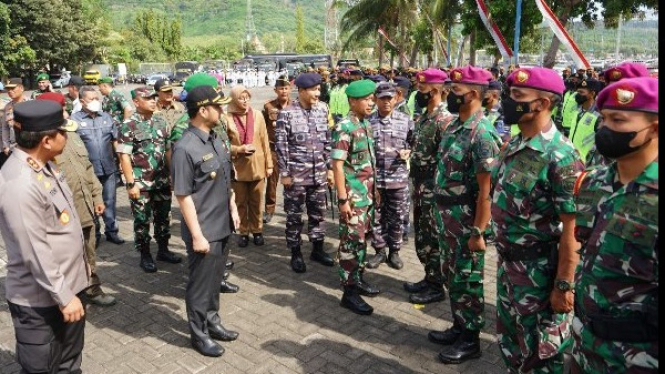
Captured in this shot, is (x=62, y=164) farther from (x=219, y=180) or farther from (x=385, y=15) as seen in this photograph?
(x=385, y=15)

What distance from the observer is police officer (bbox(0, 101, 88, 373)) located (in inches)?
107

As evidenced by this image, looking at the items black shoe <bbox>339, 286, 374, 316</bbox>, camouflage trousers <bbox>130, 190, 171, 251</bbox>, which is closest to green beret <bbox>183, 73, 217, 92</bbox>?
camouflage trousers <bbox>130, 190, 171, 251</bbox>

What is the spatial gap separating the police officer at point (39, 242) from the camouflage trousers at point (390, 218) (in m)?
3.31

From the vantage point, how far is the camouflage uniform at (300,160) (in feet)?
18.9

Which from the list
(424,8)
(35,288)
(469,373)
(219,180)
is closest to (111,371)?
(35,288)

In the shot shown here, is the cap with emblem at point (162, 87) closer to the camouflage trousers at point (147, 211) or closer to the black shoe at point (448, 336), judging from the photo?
the camouflage trousers at point (147, 211)

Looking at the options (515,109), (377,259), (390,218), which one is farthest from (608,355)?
(377,259)

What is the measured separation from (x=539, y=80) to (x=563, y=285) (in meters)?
1.14

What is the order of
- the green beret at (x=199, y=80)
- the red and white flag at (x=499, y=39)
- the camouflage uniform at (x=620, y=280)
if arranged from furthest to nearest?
the red and white flag at (x=499, y=39) → the green beret at (x=199, y=80) → the camouflage uniform at (x=620, y=280)

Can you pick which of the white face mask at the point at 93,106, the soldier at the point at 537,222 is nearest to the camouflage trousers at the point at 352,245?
the soldier at the point at 537,222

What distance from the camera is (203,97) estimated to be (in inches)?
146

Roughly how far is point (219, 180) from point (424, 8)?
2635 centimetres

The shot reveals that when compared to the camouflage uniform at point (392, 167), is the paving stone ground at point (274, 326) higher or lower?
lower

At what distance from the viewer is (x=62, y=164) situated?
4645 mm
